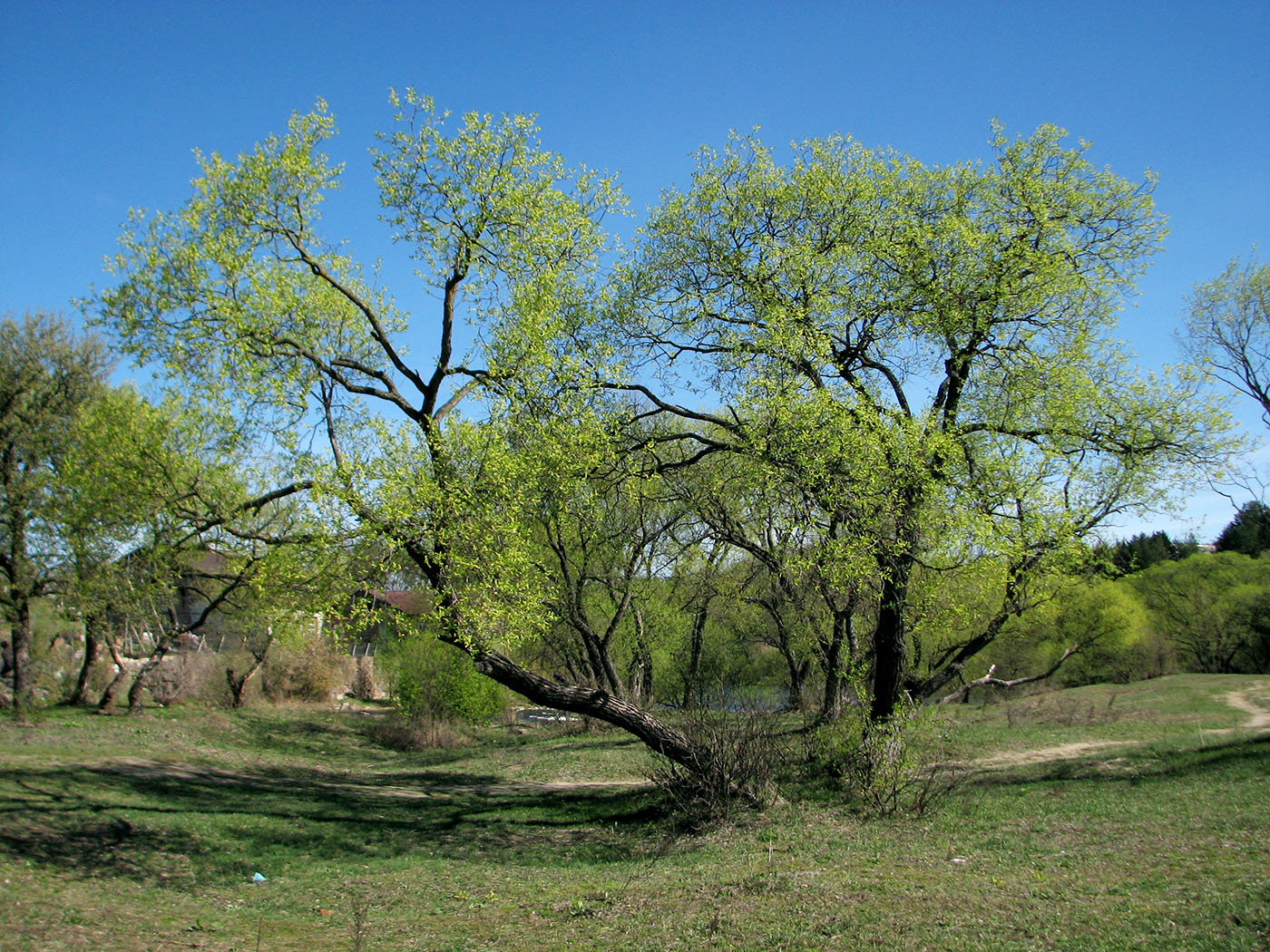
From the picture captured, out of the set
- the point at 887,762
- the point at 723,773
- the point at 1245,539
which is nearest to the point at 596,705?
the point at 723,773

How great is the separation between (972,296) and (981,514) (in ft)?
12.4

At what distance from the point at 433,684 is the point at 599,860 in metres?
16.6

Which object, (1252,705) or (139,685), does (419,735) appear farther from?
(1252,705)

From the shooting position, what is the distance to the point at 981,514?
985 centimetres

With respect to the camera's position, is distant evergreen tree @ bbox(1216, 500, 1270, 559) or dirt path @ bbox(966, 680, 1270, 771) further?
distant evergreen tree @ bbox(1216, 500, 1270, 559)

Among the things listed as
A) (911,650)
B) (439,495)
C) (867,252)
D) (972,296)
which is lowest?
(911,650)

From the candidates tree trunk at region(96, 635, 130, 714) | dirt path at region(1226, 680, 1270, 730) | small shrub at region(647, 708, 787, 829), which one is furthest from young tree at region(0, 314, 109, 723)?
dirt path at region(1226, 680, 1270, 730)

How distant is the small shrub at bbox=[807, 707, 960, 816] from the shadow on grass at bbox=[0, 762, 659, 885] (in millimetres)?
2995

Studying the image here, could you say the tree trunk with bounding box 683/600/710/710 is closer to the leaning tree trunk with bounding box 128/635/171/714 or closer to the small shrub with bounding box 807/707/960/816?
the small shrub with bounding box 807/707/960/816

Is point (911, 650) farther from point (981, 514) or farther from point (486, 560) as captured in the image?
point (486, 560)

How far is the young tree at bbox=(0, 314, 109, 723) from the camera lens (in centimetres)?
1845

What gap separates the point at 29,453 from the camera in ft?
62.6

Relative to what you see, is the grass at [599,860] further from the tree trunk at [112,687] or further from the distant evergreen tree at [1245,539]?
the distant evergreen tree at [1245,539]

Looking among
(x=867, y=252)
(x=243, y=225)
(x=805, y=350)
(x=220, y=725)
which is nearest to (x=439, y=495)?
(x=243, y=225)
